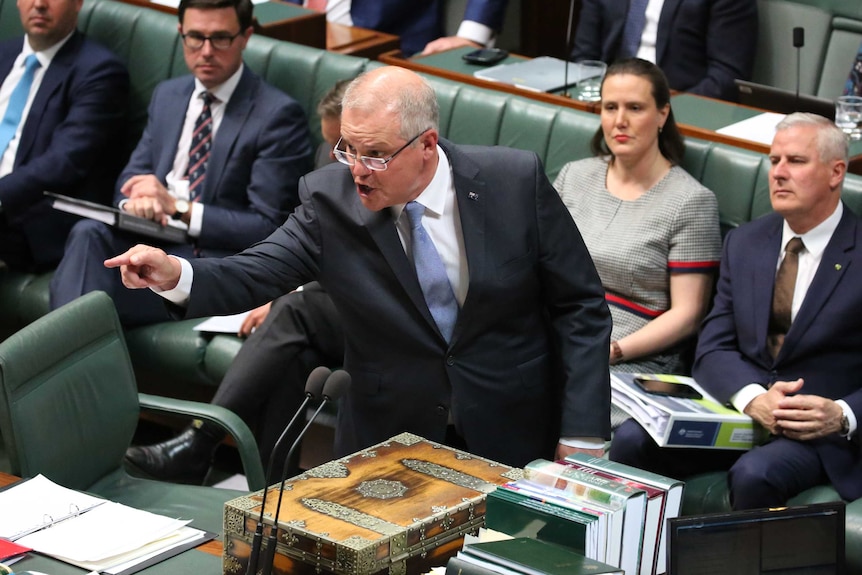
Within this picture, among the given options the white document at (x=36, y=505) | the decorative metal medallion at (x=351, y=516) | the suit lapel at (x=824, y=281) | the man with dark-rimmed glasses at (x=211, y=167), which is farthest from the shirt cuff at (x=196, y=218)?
the decorative metal medallion at (x=351, y=516)

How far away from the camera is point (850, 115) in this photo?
3.87 metres

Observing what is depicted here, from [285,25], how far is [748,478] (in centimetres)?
264

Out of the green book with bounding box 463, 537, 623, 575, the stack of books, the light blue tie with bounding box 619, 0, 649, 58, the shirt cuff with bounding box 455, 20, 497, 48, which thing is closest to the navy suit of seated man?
the shirt cuff with bounding box 455, 20, 497, 48

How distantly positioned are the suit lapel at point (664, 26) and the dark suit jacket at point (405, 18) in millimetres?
754

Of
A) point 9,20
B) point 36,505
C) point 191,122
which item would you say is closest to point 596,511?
point 36,505

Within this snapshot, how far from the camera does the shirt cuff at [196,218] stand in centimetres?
416

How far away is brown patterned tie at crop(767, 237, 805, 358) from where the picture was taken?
333cm

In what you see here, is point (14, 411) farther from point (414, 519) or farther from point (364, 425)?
point (414, 519)

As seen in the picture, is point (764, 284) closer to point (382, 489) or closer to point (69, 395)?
point (382, 489)

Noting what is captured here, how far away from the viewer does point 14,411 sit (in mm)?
2680

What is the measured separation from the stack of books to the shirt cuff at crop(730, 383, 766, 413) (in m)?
1.24

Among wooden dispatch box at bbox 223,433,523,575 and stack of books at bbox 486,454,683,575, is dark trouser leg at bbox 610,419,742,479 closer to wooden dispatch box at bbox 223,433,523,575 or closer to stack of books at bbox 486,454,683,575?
wooden dispatch box at bbox 223,433,523,575

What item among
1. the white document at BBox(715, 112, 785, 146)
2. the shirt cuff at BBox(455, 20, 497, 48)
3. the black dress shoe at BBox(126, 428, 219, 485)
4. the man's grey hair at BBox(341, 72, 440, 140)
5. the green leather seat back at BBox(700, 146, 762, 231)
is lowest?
the black dress shoe at BBox(126, 428, 219, 485)

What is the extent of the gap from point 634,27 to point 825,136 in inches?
68.1
